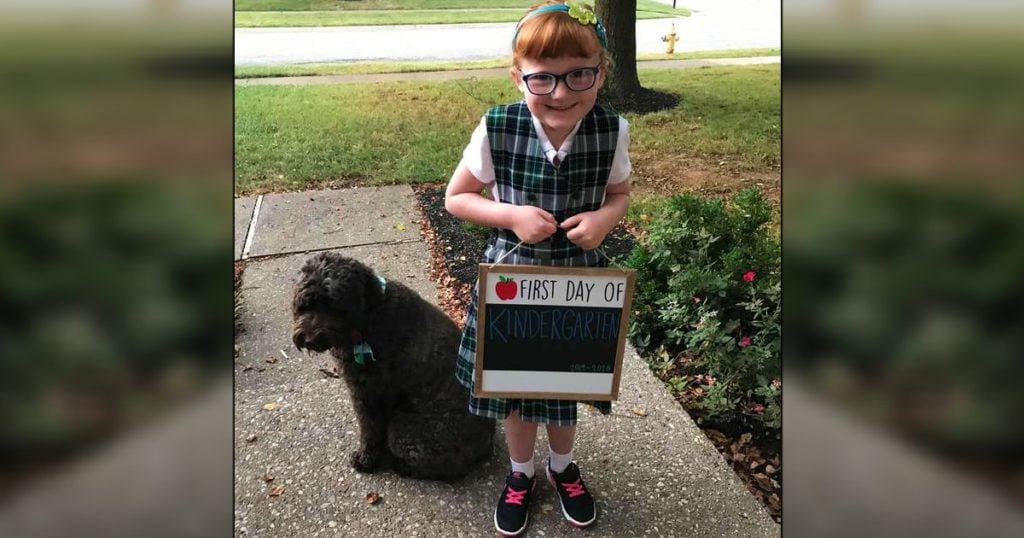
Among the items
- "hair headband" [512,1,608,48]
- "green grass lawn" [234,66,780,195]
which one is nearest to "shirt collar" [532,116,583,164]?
"hair headband" [512,1,608,48]

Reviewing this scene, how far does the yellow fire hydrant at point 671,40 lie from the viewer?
10617 millimetres

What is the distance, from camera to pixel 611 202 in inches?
84.5

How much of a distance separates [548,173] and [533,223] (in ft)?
0.59

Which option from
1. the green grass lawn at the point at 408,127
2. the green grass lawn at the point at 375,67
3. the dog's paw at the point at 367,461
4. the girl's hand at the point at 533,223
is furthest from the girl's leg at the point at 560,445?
the green grass lawn at the point at 375,67

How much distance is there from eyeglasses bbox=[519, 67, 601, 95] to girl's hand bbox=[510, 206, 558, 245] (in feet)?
1.17

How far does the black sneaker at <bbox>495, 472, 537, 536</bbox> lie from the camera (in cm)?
245

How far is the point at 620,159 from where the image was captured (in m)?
2.12

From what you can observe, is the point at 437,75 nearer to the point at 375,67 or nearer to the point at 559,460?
the point at 375,67

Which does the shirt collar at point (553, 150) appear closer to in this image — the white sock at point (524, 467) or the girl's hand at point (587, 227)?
the girl's hand at point (587, 227)
